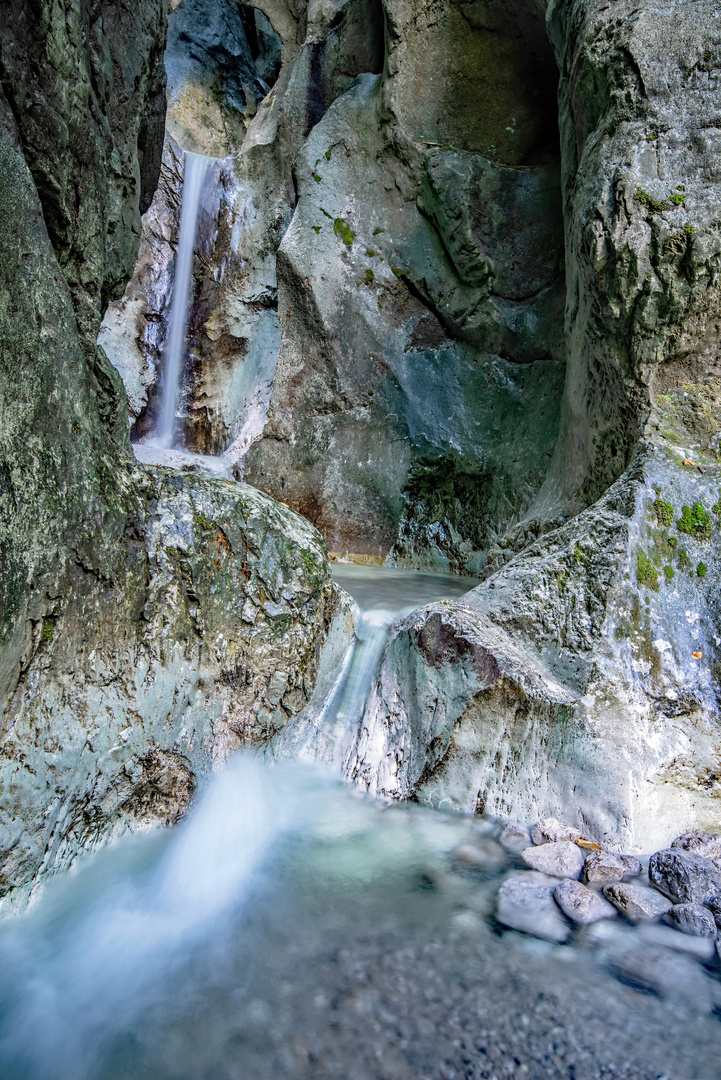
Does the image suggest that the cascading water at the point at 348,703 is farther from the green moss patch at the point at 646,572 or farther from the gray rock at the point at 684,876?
the gray rock at the point at 684,876

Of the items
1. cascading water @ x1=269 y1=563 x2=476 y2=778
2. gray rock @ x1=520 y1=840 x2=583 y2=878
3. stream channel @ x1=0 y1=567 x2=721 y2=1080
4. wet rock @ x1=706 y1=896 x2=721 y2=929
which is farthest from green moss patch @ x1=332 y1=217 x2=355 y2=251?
wet rock @ x1=706 y1=896 x2=721 y2=929

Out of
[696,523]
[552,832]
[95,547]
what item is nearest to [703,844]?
[552,832]

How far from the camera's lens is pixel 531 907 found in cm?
236

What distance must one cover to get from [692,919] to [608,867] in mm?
349

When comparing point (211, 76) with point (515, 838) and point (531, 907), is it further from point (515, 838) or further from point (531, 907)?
point (531, 907)

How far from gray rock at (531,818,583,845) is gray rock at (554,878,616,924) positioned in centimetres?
35

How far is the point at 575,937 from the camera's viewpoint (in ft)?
7.27

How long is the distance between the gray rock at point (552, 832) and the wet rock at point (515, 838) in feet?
0.11

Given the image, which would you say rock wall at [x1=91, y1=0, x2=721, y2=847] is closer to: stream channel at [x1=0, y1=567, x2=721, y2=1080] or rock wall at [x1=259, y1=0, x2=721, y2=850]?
rock wall at [x1=259, y1=0, x2=721, y2=850]

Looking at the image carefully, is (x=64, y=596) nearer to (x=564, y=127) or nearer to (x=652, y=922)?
(x=652, y=922)

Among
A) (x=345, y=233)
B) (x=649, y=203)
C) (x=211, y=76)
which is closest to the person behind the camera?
(x=649, y=203)

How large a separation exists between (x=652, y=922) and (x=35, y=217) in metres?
3.25

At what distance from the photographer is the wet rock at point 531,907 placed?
7.39 ft

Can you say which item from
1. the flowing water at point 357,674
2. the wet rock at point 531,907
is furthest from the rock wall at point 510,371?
the wet rock at point 531,907
